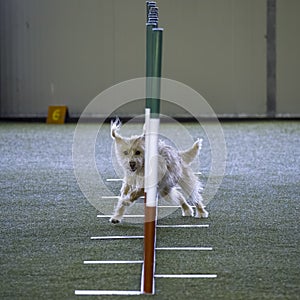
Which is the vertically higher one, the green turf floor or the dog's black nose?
the dog's black nose

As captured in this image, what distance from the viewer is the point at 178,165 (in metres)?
4.70

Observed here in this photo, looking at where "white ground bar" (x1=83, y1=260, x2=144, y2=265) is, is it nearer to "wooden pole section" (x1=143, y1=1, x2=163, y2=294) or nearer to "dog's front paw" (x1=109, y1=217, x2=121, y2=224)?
"wooden pole section" (x1=143, y1=1, x2=163, y2=294)

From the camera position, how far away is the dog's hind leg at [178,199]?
471cm

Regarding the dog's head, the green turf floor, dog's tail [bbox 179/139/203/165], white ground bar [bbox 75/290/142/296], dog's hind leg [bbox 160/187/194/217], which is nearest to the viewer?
white ground bar [bbox 75/290/142/296]

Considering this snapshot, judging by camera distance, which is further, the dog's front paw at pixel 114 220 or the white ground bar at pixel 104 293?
the dog's front paw at pixel 114 220

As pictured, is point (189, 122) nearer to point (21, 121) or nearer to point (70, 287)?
point (21, 121)

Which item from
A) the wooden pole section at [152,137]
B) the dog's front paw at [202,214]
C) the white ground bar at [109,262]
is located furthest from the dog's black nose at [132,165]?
the wooden pole section at [152,137]

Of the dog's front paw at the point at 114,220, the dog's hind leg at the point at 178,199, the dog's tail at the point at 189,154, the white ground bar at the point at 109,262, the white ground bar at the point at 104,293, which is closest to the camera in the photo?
the white ground bar at the point at 104,293

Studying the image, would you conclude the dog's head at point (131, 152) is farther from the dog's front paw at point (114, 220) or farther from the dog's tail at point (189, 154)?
the dog's tail at point (189, 154)

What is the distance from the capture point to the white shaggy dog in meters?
4.35

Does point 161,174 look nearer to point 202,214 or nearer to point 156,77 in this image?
point 202,214

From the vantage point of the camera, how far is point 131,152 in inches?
171

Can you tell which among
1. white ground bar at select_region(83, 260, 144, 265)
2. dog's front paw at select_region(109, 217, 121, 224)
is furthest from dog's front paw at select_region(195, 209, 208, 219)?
white ground bar at select_region(83, 260, 144, 265)

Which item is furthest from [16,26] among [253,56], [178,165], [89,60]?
[178,165]
